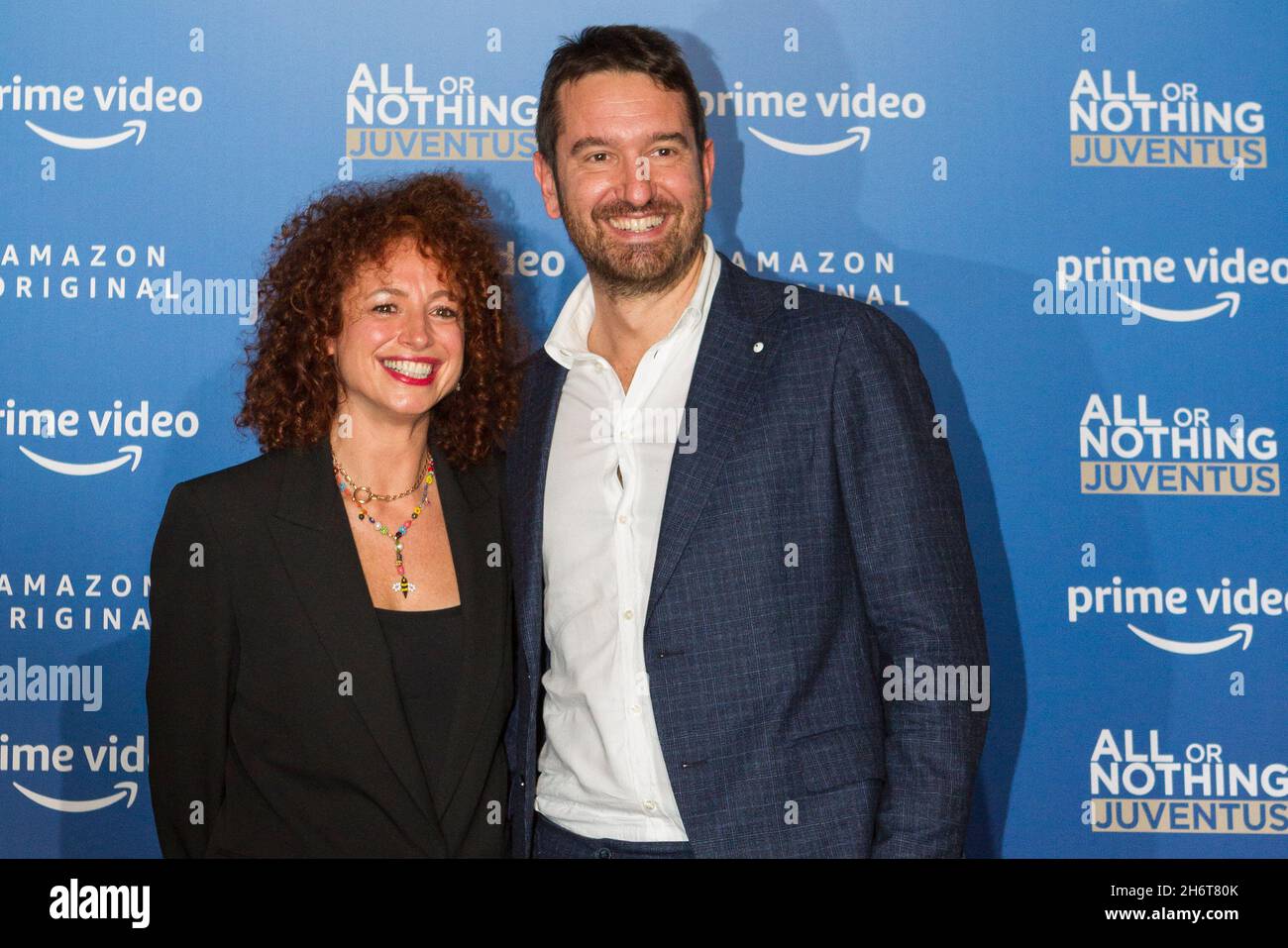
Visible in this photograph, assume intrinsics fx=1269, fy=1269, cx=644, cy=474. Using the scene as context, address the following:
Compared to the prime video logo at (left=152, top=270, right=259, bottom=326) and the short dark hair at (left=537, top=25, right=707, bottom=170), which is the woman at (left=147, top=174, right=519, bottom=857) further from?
the prime video logo at (left=152, top=270, right=259, bottom=326)

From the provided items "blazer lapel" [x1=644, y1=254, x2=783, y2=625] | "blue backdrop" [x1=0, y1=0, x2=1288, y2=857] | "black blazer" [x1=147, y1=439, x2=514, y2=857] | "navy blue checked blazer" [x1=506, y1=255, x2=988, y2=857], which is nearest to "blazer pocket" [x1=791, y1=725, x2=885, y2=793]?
"navy blue checked blazer" [x1=506, y1=255, x2=988, y2=857]

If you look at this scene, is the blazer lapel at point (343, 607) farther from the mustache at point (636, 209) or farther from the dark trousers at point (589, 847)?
the mustache at point (636, 209)

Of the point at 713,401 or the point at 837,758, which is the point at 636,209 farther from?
the point at 837,758

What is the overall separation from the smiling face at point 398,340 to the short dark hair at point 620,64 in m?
0.42

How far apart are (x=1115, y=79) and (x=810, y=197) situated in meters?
0.93

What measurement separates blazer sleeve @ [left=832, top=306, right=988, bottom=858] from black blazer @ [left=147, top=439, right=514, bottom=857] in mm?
890

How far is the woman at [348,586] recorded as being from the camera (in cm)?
266

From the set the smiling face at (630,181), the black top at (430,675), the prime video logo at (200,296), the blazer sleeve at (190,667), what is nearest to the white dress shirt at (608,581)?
the smiling face at (630,181)

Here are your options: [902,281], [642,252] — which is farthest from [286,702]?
[902,281]

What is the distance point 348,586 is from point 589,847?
2.50 feet

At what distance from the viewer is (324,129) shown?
367cm

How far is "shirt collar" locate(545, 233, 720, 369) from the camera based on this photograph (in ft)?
8.95

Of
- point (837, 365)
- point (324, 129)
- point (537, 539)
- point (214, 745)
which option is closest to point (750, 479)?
point (837, 365)

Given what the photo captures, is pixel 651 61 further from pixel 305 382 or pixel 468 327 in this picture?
pixel 305 382
